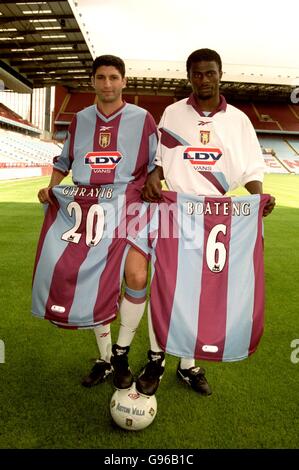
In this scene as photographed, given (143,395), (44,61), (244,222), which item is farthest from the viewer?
(44,61)

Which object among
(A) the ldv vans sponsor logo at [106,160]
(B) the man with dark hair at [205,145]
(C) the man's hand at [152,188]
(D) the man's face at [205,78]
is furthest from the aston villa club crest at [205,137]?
(A) the ldv vans sponsor logo at [106,160]

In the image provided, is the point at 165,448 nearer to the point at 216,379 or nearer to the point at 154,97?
the point at 216,379

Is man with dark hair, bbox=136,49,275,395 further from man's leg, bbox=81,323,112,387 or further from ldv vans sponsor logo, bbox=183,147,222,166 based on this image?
man's leg, bbox=81,323,112,387

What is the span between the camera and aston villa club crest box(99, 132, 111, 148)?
2.09 meters

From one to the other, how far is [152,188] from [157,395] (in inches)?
38.9

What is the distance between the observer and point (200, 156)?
208 cm

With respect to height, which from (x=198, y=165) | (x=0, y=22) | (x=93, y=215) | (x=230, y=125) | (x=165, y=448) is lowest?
(x=165, y=448)

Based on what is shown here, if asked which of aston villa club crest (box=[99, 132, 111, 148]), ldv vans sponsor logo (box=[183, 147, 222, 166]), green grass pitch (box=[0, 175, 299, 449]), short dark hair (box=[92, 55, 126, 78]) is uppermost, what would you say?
short dark hair (box=[92, 55, 126, 78])

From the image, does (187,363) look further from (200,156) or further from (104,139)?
(104,139)

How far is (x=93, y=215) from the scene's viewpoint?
2035 mm

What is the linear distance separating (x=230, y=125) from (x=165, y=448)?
1.48 m

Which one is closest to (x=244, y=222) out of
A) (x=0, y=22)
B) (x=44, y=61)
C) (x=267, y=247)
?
(x=267, y=247)


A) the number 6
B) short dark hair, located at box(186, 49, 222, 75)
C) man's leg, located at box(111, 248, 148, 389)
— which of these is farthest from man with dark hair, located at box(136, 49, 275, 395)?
the number 6

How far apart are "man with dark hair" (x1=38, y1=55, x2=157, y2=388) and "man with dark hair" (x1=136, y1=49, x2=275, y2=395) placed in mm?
88
